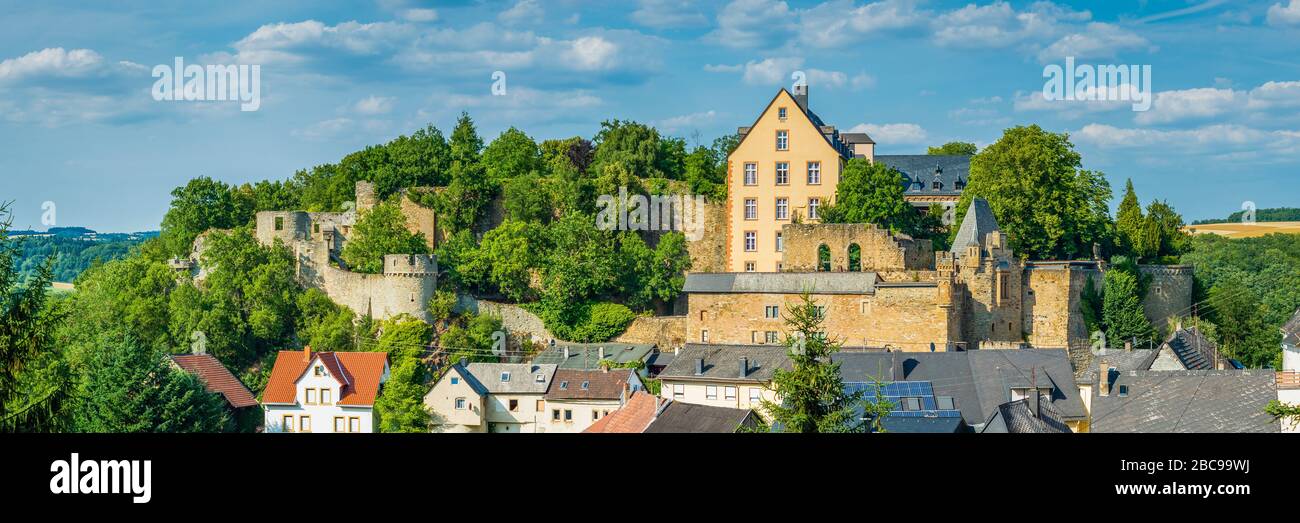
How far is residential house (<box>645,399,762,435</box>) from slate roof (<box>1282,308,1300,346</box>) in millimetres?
21286

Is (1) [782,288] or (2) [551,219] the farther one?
(2) [551,219]

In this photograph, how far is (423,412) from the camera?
38.7 meters

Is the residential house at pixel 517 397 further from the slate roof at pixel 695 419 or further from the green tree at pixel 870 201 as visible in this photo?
the green tree at pixel 870 201

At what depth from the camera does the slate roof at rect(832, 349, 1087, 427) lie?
109 feet

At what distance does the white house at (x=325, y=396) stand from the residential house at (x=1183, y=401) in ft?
70.4

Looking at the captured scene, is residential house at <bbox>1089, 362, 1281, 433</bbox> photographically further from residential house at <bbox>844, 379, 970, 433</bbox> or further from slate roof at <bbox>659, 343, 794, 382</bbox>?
slate roof at <bbox>659, 343, 794, 382</bbox>

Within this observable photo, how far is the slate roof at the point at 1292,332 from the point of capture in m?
42.3

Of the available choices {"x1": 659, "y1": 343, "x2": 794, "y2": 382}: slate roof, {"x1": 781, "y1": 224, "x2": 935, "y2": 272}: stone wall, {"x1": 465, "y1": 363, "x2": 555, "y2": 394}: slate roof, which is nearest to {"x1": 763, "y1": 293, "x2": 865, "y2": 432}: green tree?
{"x1": 659, "y1": 343, "x2": 794, "y2": 382}: slate roof

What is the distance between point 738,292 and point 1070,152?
475 inches

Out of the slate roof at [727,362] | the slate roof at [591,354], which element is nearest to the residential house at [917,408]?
the slate roof at [727,362]
